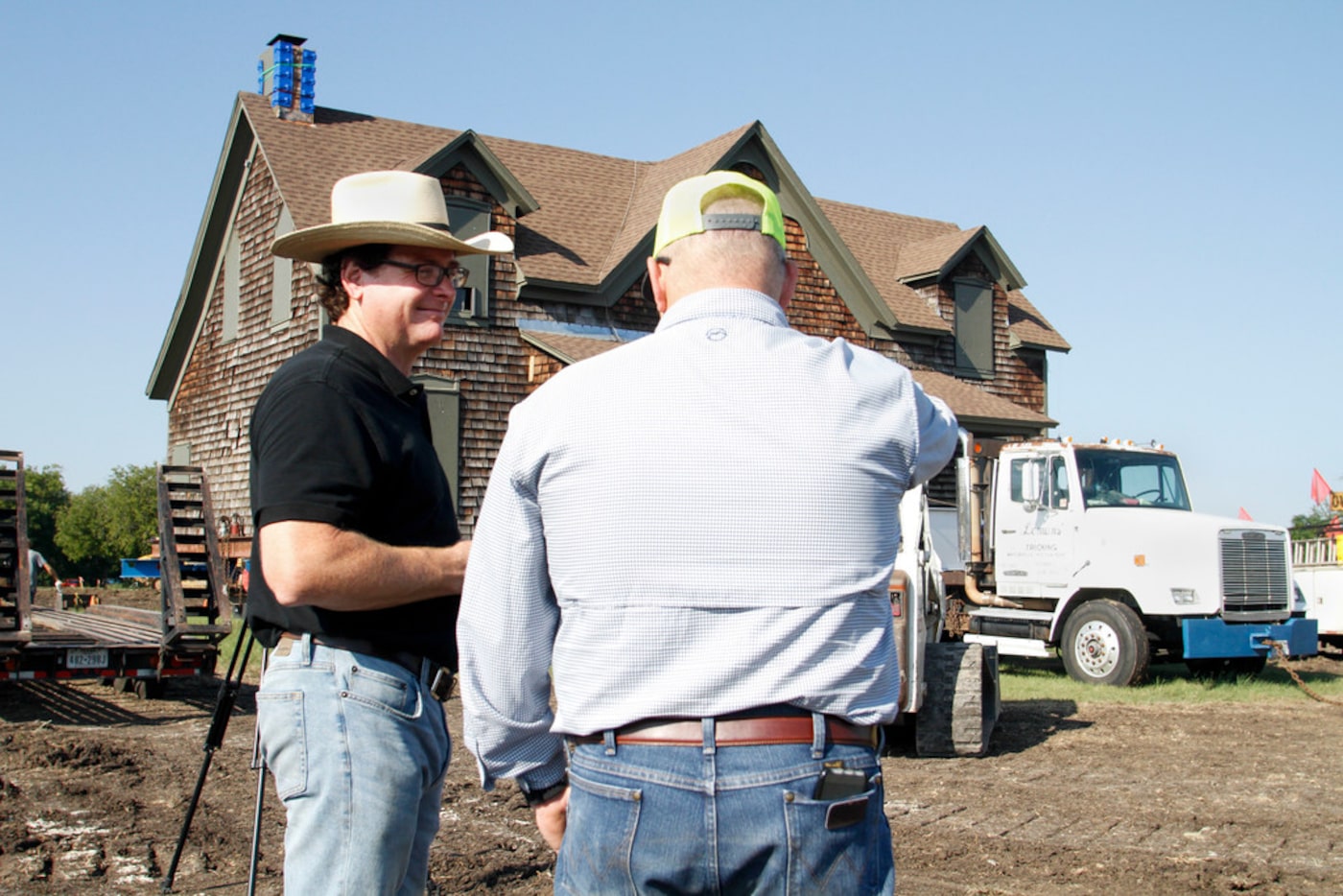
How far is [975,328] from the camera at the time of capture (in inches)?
955

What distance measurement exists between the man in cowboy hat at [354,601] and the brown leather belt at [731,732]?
900mm

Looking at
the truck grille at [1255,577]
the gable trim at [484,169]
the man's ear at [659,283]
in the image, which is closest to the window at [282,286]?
the gable trim at [484,169]

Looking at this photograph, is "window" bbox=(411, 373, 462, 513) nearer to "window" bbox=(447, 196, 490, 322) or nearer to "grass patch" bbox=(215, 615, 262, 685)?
"window" bbox=(447, 196, 490, 322)

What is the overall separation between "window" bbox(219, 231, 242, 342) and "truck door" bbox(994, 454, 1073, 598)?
1256cm

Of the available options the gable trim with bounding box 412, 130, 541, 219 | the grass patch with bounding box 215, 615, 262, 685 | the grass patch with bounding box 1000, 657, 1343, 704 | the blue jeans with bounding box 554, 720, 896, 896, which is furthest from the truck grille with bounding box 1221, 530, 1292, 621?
the blue jeans with bounding box 554, 720, 896, 896

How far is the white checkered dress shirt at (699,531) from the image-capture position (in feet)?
6.53

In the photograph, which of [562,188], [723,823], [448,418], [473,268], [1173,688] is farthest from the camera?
[562,188]

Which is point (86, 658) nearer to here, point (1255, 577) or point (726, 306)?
point (726, 306)

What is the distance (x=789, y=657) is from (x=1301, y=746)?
9.41 m

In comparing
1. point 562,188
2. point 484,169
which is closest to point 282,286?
point 484,169

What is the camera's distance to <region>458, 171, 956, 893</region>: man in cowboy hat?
6.48ft

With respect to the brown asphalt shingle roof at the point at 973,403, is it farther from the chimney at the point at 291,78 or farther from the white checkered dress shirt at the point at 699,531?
the white checkered dress shirt at the point at 699,531

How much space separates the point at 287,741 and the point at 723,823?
1195mm

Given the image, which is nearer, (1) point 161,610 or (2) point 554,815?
(2) point 554,815
